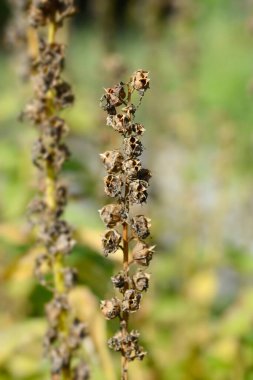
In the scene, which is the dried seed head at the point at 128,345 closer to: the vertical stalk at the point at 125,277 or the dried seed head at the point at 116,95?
the vertical stalk at the point at 125,277

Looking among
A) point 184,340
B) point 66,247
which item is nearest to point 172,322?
point 184,340

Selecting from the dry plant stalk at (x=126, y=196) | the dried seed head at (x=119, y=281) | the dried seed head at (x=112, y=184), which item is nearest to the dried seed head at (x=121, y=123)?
the dry plant stalk at (x=126, y=196)

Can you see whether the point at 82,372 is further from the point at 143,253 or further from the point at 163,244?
the point at 163,244

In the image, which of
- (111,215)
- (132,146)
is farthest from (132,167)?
(111,215)

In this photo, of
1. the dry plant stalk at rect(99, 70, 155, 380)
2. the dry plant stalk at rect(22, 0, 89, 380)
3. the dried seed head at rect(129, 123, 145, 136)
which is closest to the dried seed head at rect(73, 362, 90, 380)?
the dry plant stalk at rect(22, 0, 89, 380)

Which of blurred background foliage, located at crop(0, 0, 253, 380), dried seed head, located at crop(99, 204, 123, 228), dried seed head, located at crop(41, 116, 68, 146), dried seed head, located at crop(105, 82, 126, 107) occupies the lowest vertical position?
dried seed head, located at crop(99, 204, 123, 228)

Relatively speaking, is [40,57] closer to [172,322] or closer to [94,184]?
[94,184]

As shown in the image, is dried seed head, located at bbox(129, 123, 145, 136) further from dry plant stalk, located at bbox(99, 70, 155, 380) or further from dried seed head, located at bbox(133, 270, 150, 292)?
dried seed head, located at bbox(133, 270, 150, 292)
